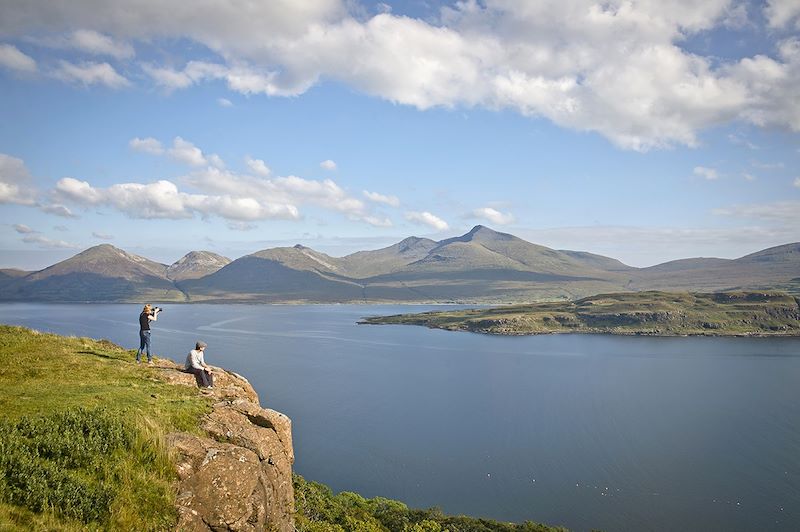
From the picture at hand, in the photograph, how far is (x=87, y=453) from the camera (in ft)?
40.7

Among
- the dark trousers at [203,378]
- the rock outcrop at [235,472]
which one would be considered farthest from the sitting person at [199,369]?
the rock outcrop at [235,472]

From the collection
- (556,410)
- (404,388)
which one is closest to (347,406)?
(404,388)

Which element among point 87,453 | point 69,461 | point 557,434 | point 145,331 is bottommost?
point 557,434

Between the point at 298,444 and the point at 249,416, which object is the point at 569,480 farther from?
the point at 249,416

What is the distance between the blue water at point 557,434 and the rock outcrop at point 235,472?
157 feet

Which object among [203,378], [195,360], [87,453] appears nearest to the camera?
[87,453]

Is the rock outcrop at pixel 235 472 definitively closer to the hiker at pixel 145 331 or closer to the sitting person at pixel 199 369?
the sitting person at pixel 199 369

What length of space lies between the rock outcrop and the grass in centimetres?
49

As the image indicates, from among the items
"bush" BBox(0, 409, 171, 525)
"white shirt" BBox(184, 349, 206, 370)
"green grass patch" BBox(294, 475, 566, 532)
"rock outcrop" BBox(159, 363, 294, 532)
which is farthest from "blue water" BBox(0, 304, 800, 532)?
"bush" BBox(0, 409, 171, 525)

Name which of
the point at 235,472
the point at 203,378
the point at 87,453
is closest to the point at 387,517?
the point at 203,378

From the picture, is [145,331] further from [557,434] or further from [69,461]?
[557,434]

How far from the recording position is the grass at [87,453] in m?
10.7

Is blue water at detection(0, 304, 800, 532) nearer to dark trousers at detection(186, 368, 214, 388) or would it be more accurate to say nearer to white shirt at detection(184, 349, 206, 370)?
dark trousers at detection(186, 368, 214, 388)

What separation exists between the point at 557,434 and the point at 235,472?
3238 inches
